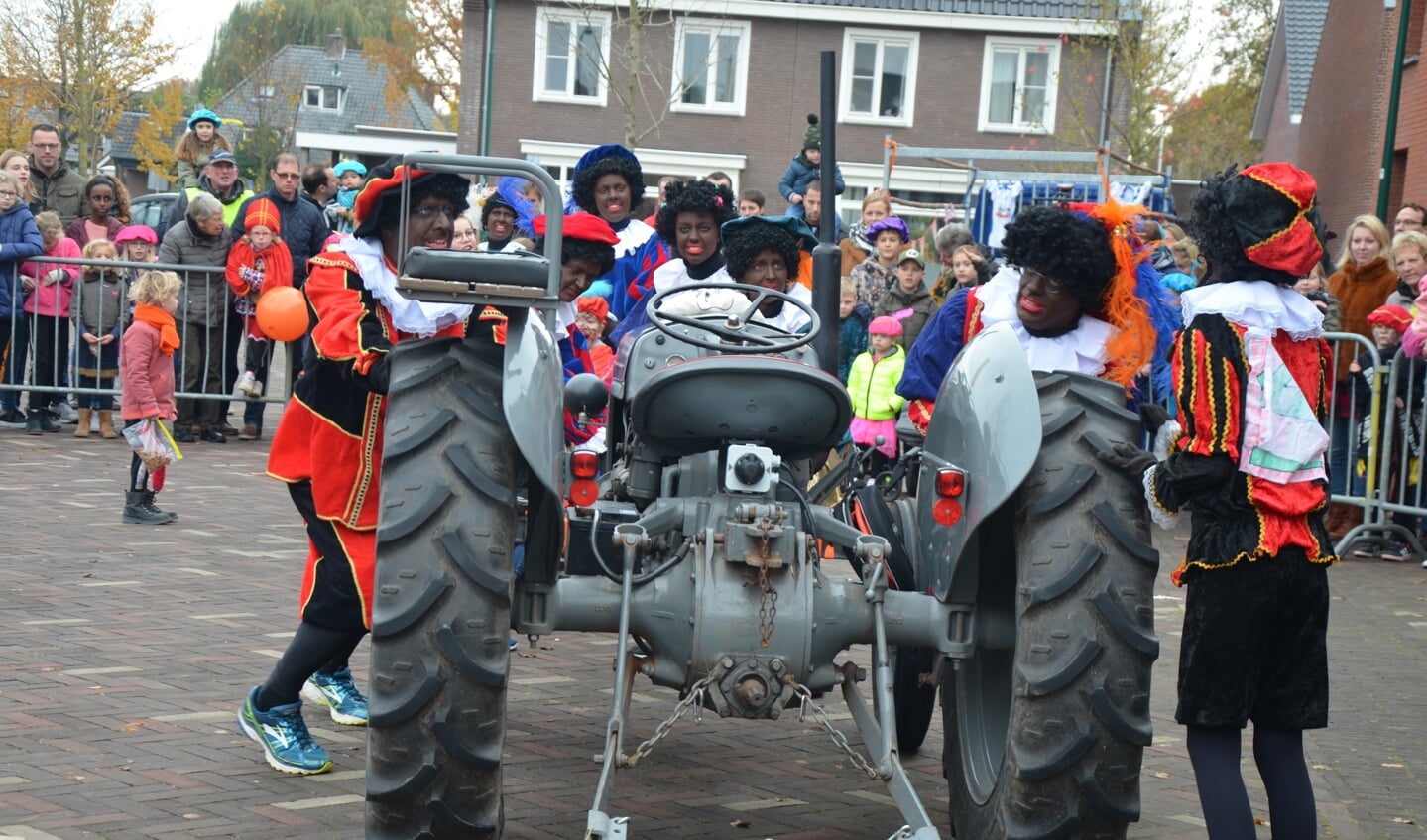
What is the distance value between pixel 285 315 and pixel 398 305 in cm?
71

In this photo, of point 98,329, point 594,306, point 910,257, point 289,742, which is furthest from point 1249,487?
point 98,329

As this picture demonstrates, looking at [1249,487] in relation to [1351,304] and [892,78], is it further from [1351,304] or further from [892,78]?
[892,78]

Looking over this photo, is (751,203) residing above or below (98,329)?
above

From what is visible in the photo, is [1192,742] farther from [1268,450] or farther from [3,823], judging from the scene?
[3,823]

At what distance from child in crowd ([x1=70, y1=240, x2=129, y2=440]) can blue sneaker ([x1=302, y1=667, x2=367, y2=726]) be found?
833 cm

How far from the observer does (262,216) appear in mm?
13484

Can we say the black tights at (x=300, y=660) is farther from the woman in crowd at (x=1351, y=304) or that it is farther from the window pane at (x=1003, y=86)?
the window pane at (x=1003, y=86)

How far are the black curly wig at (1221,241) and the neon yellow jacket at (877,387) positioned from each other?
6531 mm

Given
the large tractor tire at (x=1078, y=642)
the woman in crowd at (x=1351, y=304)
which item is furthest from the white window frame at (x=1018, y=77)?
the large tractor tire at (x=1078, y=642)

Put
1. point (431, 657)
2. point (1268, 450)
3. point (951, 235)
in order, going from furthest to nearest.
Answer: point (951, 235)
point (1268, 450)
point (431, 657)

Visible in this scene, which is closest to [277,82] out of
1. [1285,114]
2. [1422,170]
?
[1285,114]

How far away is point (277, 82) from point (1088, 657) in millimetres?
60603

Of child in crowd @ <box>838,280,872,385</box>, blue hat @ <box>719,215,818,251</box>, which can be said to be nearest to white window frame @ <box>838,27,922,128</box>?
child in crowd @ <box>838,280,872,385</box>

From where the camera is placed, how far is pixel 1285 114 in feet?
126
